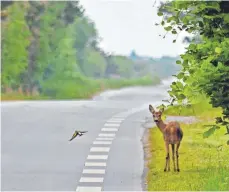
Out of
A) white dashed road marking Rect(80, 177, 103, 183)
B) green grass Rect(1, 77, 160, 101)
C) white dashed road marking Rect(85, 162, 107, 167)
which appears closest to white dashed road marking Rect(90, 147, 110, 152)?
white dashed road marking Rect(85, 162, 107, 167)

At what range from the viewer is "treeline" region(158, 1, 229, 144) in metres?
9.82

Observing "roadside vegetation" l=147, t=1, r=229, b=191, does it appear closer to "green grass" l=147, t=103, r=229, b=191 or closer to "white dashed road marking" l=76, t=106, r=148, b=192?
"green grass" l=147, t=103, r=229, b=191

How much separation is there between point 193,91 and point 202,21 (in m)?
0.97

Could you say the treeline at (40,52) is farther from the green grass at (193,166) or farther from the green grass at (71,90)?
the green grass at (193,166)

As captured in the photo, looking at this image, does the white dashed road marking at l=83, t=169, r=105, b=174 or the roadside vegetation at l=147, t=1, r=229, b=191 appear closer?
the roadside vegetation at l=147, t=1, r=229, b=191

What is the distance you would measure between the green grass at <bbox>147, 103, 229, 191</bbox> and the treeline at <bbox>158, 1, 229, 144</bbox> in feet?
2.54

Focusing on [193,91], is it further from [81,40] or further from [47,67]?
[81,40]

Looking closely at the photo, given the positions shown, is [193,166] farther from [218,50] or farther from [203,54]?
[218,50]

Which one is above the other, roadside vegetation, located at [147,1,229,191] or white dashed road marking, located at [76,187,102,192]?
roadside vegetation, located at [147,1,229,191]

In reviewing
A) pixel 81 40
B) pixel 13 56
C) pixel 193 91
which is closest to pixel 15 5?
pixel 13 56

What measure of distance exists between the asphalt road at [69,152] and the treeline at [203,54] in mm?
1819

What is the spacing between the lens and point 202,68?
976 centimetres

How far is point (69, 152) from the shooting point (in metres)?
15.9

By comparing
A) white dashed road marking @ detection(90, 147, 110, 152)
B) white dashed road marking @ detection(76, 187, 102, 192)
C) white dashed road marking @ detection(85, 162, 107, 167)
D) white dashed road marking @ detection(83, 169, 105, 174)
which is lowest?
white dashed road marking @ detection(90, 147, 110, 152)
